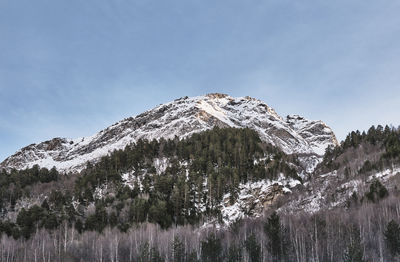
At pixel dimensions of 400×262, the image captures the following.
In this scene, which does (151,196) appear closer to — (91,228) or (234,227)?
(91,228)

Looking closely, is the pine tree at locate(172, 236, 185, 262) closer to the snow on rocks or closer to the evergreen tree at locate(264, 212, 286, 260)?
the evergreen tree at locate(264, 212, 286, 260)

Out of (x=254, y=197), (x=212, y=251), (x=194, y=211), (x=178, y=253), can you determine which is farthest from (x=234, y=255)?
(x=254, y=197)

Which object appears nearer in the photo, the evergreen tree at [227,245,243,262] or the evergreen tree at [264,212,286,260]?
the evergreen tree at [227,245,243,262]

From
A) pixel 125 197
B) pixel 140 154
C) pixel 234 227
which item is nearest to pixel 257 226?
pixel 234 227

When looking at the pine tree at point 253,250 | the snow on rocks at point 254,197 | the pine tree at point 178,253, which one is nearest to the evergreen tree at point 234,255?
the pine tree at point 253,250

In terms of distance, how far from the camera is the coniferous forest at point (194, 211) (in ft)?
227

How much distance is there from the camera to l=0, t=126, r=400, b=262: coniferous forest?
69.1 meters

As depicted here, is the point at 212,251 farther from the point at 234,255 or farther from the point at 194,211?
the point at 194,211

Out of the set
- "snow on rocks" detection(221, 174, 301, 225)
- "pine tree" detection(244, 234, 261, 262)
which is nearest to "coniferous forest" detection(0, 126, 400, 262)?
"pine tree" detection(244, 234, 261, 262)

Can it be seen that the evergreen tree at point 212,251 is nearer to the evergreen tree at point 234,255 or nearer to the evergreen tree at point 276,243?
the evergreen tree at point 234,255

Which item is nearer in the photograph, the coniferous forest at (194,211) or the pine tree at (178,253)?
the coniferous forest at (194,211)

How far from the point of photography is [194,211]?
10562 centimetres

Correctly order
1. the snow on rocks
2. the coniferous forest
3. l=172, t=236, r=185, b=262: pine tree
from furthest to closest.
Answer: the snow on rocks → l=172, t=236, r=185, b=262: pine tree → the coniferous forest

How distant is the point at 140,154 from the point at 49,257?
7041cm
